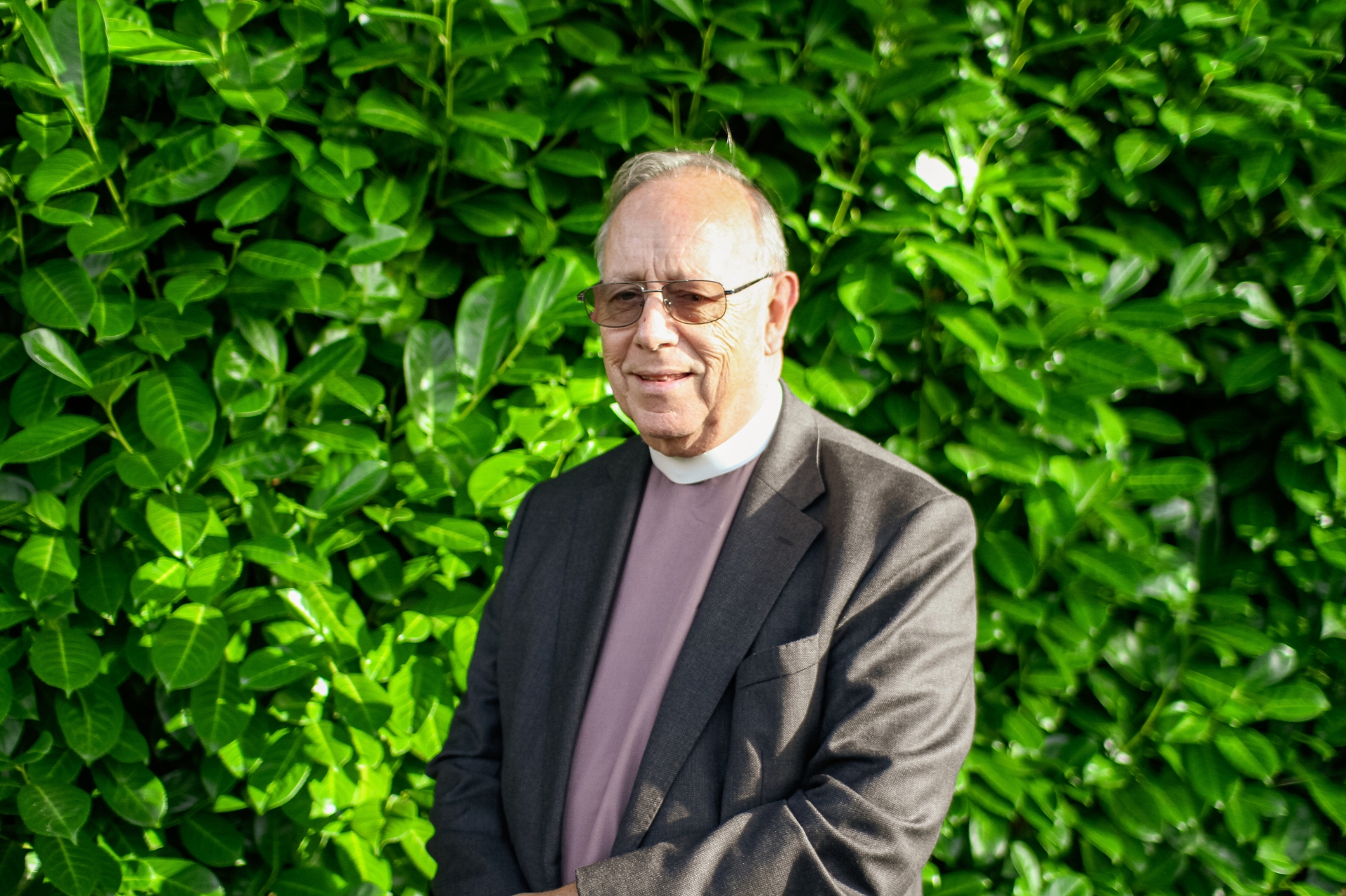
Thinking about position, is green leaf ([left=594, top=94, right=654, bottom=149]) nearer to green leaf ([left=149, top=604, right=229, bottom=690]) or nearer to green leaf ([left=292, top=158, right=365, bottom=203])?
green leaf ([left=292, top=158, right=365, bottom=203])

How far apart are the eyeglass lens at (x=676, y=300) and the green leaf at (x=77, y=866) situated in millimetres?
1386

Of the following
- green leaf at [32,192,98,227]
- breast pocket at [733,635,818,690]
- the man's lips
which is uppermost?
green leaf at [32,192,98,227]

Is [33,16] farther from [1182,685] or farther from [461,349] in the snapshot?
[1182,685]

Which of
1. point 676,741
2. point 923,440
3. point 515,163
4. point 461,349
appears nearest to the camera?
point 676,741

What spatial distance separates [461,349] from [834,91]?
1.01 meters

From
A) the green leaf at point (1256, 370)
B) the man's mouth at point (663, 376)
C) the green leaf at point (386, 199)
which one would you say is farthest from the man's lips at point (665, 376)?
the green leaf at point (1256, 370)

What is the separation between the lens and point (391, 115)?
6.05ft

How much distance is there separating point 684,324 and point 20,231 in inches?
48.7

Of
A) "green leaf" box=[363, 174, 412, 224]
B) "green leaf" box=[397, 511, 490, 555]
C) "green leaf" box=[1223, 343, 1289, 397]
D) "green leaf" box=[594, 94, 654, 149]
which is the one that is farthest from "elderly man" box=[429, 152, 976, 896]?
"green leaf" box=[1223, 343, 1289, 397]

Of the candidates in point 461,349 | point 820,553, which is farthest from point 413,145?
point 820,553

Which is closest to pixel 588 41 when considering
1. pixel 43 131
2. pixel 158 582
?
pixel 43 131

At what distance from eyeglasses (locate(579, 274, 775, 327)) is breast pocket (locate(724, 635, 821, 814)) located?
52cm

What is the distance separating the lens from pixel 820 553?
57.2 inches

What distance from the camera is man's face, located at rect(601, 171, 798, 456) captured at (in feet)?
4.79
